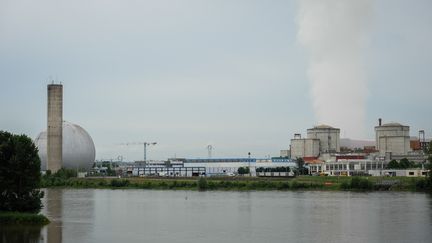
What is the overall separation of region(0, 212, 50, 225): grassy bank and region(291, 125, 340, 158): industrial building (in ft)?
296

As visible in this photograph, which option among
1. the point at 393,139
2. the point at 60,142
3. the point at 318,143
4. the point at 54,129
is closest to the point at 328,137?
the point at 318,143

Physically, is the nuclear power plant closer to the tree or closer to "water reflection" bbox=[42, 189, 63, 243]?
"water reflection" bbox=[42, 189, 63, 243]

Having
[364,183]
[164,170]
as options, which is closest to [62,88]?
[164,170]

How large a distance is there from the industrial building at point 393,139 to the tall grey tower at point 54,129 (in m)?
54.0

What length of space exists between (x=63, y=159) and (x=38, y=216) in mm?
51165

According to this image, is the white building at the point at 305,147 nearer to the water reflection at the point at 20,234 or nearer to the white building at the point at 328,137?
the white building at the point at 328,137

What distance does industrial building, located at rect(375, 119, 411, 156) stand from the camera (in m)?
101

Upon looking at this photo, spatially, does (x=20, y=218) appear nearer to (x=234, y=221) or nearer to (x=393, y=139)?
(x=234, y=221)

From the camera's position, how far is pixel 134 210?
31.1 metres

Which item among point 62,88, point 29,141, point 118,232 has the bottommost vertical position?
point 118,232

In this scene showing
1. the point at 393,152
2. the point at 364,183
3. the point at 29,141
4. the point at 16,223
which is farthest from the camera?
the point at 393,152

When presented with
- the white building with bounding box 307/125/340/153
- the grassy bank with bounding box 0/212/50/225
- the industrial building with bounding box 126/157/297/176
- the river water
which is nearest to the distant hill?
the white building with bounding box 307/125/340/153

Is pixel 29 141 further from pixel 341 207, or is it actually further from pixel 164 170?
pixel 164 170

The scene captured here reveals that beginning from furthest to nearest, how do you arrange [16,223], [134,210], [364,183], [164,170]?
[164,170] < [364,183] < [134,210] < [16,223]
